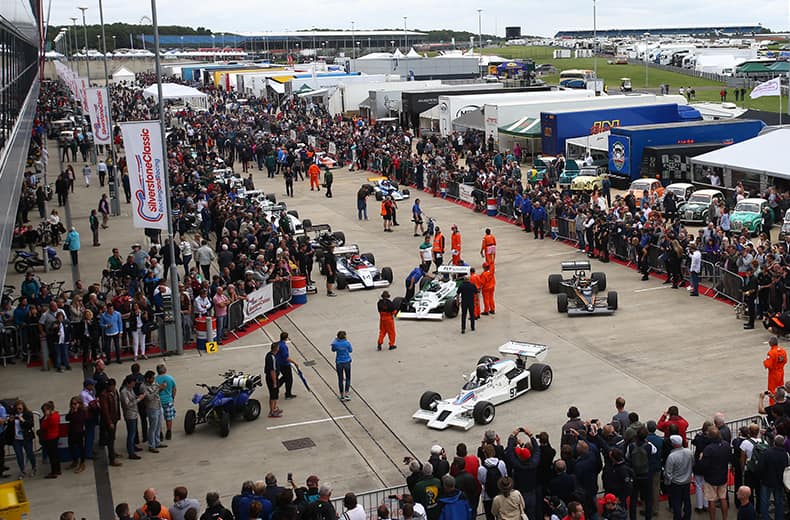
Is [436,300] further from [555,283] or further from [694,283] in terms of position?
[694,283]

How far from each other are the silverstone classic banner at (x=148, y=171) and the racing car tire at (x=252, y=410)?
19.6 ft

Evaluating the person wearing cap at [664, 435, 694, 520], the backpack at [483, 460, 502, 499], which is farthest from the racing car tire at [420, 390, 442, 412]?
the person wearing cap at [664, 435, 694, 520]

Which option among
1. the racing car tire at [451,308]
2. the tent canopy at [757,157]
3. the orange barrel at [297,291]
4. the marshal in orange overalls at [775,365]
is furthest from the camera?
the tent canopy at [757,157]

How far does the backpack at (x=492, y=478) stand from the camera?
1130 cm

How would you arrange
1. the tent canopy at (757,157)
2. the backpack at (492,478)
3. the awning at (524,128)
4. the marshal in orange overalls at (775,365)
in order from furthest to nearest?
the awning at (524,128), the tent canopy at (757,157), the marshal in orange overalls at (775,365), the backpack at (492,478)

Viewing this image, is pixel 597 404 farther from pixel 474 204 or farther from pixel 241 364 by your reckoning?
pixel 474 204

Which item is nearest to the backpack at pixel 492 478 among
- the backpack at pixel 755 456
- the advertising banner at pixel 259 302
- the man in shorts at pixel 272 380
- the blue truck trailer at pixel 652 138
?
the backpack at pixel 755 456

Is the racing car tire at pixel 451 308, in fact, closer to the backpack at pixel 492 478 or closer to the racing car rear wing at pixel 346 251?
the racing car rear wing at pixel 346 251

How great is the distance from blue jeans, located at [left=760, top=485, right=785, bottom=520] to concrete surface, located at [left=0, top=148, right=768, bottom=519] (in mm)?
3772

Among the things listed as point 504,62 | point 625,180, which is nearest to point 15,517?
point 625,180

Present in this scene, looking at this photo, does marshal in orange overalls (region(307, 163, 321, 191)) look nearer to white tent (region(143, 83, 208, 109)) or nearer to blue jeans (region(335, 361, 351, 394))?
blue jeans (region(335, 361, 351, 394))

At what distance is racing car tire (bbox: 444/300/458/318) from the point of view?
21.5 m

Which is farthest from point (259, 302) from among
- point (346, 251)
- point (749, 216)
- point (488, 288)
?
point (749, 216)

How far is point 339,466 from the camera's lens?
14.0 meters
